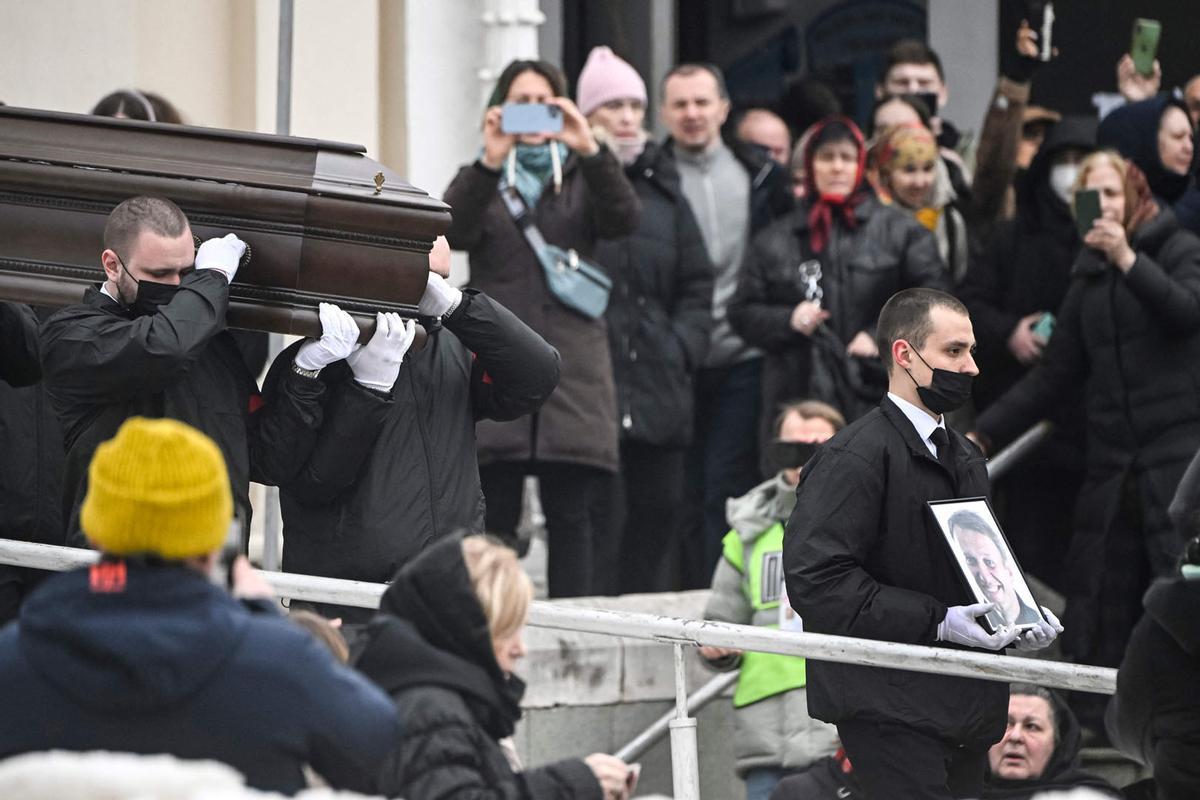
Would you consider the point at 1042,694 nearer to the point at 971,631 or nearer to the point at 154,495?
the point at 971,631

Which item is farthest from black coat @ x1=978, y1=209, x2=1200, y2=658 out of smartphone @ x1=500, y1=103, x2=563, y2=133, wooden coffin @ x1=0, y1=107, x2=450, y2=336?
wooden coffin @ x1=0, y1=107, x2=450, y2=336

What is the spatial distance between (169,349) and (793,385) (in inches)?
135

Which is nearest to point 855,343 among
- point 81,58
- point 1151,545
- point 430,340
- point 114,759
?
point 1151,545

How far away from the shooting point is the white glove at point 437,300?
6.38m

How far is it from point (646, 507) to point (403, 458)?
251 cm

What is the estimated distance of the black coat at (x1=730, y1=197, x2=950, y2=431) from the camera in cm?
862

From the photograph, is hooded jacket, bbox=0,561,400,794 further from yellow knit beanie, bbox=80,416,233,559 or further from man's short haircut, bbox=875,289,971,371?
man's short haircut, bbox=875,289,971,371

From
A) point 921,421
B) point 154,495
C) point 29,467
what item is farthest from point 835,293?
point 154,495

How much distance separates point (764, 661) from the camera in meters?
7.61

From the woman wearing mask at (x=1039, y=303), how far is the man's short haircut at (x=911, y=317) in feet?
9.01

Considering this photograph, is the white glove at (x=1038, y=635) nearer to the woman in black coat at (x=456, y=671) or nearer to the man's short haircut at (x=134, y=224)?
the woman in black coat at (x=456, y=671)

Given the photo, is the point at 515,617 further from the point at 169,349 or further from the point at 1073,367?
the point at 1073,367

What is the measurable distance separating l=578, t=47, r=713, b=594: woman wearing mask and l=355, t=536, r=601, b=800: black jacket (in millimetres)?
4158

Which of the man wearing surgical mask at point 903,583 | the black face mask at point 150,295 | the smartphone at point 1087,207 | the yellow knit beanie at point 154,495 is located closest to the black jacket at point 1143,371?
the smartphone at point 1087,207
